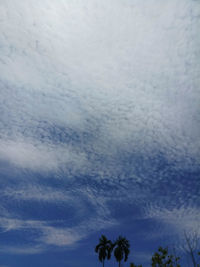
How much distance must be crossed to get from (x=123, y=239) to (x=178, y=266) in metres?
28.7

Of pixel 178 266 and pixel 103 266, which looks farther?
pixel 103 266

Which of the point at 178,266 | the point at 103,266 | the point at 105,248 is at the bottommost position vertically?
the point at 178,266

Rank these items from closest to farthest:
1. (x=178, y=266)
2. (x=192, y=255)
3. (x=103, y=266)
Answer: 1. (x=178, y=266)
2. (x=192, y=255)
3. (x=103, y=266)

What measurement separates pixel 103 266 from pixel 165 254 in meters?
29.1

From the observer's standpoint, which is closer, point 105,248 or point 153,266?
point 153,266

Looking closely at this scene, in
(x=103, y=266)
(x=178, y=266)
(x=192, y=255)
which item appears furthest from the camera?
(x=103, y=266)

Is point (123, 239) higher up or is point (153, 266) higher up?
point (123, 239)

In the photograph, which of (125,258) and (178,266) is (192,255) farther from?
(125,258)

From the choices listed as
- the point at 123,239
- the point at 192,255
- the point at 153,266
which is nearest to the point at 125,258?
the point at 123,239

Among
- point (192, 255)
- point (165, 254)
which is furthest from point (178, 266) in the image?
point (192, 255)

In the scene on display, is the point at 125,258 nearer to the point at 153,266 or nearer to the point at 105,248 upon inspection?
the point at 105,248

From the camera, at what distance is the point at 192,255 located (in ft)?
76.3

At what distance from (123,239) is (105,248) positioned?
404 cm

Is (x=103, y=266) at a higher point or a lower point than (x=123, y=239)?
lower
